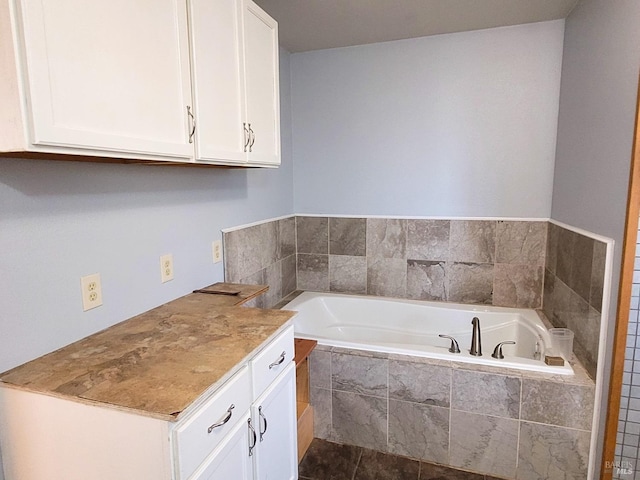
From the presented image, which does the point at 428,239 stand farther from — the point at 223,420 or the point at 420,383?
the point at 223,420

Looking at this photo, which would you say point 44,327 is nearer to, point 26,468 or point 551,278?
point 26,468

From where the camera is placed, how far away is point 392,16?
236 cm

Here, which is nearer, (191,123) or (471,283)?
(191,123)

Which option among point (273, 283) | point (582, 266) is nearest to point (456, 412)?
point (582, 266)

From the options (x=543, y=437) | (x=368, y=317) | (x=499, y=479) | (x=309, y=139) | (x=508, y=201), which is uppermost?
(x=309, y=139)

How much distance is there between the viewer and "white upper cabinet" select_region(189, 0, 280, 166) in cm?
142

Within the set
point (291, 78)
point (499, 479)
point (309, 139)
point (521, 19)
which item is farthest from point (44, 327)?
point (521, 19)

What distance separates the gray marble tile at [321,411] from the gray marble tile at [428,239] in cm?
126

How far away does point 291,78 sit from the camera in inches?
121

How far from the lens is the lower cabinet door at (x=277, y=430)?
1.33 m

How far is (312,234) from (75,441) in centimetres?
234

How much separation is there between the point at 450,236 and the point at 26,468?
2600 millimetres

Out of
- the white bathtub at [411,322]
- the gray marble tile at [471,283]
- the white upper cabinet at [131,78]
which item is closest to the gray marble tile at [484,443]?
the white bathtub at [411,322]

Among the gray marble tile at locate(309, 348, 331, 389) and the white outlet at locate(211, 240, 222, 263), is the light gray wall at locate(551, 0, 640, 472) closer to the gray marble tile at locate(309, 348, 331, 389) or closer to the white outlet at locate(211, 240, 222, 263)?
the gray marble tile at locate(309, 348, 331, 389)
